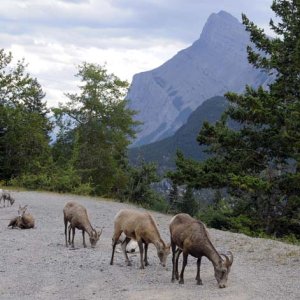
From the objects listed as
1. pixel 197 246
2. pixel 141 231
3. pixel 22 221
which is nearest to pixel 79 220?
pixel 141 231

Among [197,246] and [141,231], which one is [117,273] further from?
[197,246]

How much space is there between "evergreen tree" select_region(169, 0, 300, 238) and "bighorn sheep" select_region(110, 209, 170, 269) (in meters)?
11.0

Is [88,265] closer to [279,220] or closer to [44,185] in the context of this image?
[279,220]

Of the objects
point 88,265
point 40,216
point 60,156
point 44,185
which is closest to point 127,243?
point 88,265

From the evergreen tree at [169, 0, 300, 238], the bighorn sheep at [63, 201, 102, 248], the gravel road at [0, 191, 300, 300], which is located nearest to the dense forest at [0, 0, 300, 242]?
the evergreen tree at [169, 0, 300, 238]

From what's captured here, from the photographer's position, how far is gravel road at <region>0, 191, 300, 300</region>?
10.2m

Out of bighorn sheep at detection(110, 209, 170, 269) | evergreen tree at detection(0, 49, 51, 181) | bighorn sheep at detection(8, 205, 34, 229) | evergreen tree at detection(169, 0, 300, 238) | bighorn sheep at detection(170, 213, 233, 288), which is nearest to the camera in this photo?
bighorn sheep at detection(170, 213, 233, 288)

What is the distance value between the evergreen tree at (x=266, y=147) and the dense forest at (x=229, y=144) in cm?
5

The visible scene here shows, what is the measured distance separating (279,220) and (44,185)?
17.7 meters

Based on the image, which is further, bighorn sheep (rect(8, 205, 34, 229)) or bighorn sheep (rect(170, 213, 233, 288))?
bighorn sheep (rect(8, 205, 34, 229))

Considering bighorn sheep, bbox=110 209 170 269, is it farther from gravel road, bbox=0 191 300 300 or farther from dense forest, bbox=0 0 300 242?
dense forest, bbox=0 0 300 242

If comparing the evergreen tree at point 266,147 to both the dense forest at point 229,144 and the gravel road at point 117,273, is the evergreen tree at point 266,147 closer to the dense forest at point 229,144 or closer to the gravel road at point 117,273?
the dense forest at point 229,144

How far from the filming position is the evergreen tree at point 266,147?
24.5 meters

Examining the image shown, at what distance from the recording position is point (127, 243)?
1386 centimetres
